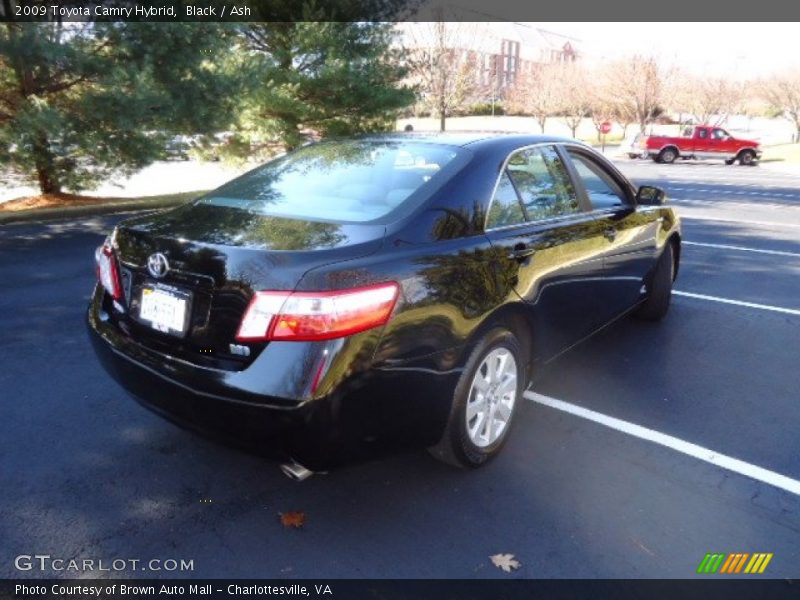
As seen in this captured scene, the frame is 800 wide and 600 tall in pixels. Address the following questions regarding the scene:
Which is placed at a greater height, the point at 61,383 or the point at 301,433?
the point at 301,433

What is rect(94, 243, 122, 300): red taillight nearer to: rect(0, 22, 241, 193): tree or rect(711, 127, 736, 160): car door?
rect(0, 22, 241, 193): tree

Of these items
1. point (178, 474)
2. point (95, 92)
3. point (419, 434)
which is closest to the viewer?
point (419, 434)

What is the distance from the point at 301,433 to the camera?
2348 millimetres

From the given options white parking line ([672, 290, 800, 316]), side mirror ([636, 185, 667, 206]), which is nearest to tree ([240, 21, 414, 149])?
white parking line ([672, 290, 800, 316])

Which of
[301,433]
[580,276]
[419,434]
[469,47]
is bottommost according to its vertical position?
[419,434]

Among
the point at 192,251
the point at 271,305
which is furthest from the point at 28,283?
the point at 271,305

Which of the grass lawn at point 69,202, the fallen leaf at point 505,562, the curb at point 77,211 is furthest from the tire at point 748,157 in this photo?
the fallen leaf at point 505,562

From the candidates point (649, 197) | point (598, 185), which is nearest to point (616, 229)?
point (598, 185)

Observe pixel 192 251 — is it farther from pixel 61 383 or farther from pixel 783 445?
pixel 783 445

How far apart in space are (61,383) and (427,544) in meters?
Answer: 2.62

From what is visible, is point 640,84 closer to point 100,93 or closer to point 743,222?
point 743,222

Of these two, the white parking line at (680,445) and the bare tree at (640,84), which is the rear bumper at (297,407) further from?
the bare tree at (640,84)

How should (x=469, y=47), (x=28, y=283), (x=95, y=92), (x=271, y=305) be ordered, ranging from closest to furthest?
(x=271, y=305)
(x=28, y=283)
(x=95, y=92)
(x=469, y=47)

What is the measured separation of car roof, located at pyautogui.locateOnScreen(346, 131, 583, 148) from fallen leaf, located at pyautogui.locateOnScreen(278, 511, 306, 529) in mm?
1956
